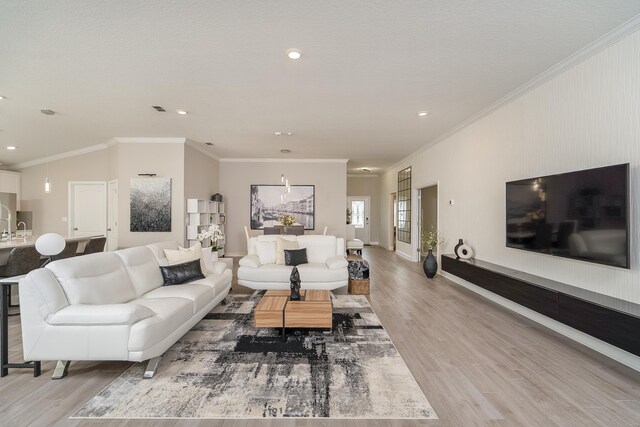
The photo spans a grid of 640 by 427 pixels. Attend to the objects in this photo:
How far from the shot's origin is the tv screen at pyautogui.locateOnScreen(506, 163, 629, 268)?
2.66 meters

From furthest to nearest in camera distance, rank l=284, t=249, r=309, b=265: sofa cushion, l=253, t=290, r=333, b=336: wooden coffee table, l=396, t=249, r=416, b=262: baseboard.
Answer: l=396, t=249, r=416, b=262: baseboard, l=284, t=249, r=309, b=265: sofa cushion, l=253, t=290, r=333, b=336: wooden coffee table

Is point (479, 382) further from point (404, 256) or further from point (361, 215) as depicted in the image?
point (361, 215)

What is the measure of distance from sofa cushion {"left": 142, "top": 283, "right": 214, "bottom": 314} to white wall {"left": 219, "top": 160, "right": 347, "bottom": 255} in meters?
5.66

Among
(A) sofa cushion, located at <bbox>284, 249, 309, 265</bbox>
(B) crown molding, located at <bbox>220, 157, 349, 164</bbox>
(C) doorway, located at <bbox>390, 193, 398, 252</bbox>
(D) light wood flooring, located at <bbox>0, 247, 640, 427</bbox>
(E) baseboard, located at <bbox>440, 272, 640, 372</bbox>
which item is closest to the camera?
(D) light wood flooring, located at <bbox>0, 247, 640, 427</bbox>

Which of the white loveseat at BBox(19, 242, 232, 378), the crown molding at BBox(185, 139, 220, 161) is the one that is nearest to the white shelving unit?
the crown molding at BBox(185, 139, 220, 161)

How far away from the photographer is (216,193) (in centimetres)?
892

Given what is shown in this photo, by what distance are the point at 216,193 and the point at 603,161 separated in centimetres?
815

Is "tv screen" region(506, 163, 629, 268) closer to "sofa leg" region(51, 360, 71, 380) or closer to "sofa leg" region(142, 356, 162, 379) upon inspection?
"sofa leg" region(142, 356, 162, 379)

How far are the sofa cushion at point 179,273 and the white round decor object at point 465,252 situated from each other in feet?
13.4

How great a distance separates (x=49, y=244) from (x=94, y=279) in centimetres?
66

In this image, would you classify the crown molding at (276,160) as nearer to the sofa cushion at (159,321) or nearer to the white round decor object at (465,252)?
the white round decor object at (465,252)

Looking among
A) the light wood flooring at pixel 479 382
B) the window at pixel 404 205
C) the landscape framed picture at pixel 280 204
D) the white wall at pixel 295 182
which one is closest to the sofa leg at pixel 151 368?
the light wood flooring at pixel 479 382

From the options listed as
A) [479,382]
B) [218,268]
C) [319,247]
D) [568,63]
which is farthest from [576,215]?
[218,268]

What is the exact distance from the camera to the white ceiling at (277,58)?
245 centimetres
